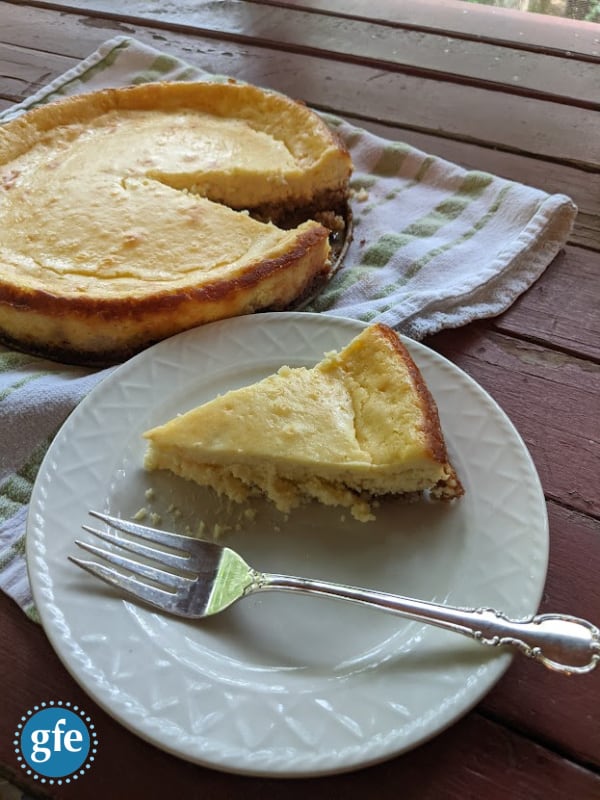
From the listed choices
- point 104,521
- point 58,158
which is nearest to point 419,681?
point 104,521

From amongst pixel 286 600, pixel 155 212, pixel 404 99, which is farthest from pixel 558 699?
pixel 404 99

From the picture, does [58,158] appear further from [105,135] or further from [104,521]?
[104,521]

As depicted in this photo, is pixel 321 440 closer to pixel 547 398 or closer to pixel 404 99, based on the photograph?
pixel 547 398

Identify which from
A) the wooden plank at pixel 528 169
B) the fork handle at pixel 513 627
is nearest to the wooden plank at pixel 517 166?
the wooden plank at pixel 528 169

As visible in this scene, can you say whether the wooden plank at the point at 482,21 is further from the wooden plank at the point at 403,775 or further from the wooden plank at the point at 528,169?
the wooden plank at the point at 403,775

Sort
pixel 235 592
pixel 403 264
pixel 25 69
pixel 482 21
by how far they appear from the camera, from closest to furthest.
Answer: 1. pixel 235 592
2. pixel 403 264
3. pixel 25 69
4. pixel 482 21
